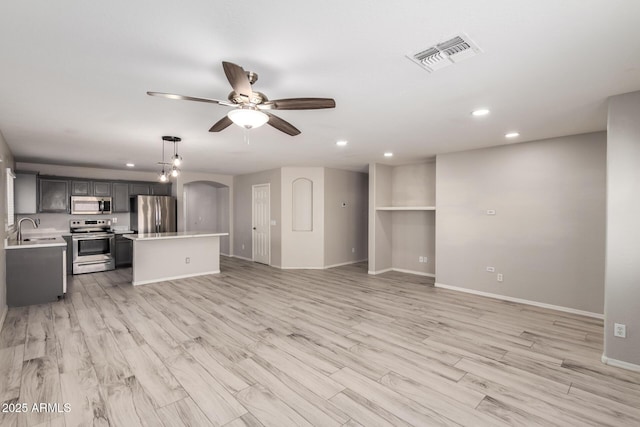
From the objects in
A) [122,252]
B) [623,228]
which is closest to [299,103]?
[623,228]

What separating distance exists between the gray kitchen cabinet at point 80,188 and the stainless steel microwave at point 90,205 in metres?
0.09

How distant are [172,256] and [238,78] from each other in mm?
5195

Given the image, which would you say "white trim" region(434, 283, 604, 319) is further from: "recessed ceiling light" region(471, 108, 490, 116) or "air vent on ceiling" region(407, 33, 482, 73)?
"air vent on ceiling" region(407, 33, 482, 73)

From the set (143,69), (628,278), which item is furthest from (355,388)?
(143,69)

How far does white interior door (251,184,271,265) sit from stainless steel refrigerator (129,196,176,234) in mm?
2162

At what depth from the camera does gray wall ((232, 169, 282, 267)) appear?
746cm

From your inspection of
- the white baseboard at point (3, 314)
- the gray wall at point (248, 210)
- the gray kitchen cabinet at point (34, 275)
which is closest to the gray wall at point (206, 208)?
the gray wall at point (248, 210)

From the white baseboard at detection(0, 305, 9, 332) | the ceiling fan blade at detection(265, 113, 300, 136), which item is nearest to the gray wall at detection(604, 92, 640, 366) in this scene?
the ceiling fan blade at detection(265, 113, 300, 136)

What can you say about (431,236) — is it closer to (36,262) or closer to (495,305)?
(495,305)

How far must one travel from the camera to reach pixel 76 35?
1.81 meters

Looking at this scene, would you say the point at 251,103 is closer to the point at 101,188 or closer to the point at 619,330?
the point at 619,330

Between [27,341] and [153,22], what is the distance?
3667mm

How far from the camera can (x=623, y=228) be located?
2.78 meters

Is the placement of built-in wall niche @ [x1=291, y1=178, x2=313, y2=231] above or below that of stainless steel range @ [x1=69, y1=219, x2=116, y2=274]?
above
